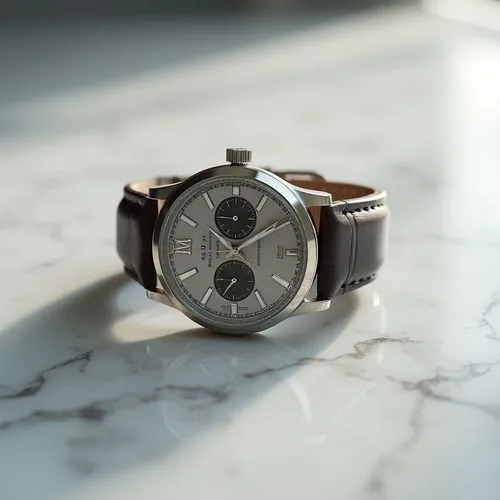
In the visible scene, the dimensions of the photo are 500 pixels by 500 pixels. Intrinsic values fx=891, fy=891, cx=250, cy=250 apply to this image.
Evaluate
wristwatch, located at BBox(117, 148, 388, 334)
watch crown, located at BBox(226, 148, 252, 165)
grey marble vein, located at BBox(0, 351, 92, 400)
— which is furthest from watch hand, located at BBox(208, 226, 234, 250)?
grey marble vein, located at BBox(0, 351, 92, 400)

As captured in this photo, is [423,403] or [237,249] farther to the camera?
[237,249]

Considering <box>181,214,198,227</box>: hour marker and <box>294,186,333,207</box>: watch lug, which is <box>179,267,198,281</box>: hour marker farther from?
<box>294,186,333,207</box>: watch lug

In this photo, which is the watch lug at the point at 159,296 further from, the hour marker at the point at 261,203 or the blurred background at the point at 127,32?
the blurred background at the point at 127,32

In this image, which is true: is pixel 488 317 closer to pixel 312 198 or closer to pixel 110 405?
pixel 312 198

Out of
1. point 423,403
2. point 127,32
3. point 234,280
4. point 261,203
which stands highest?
point 127,32

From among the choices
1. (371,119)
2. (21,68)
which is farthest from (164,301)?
(21,68)

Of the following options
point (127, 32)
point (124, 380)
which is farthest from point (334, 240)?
point (127, 32)
